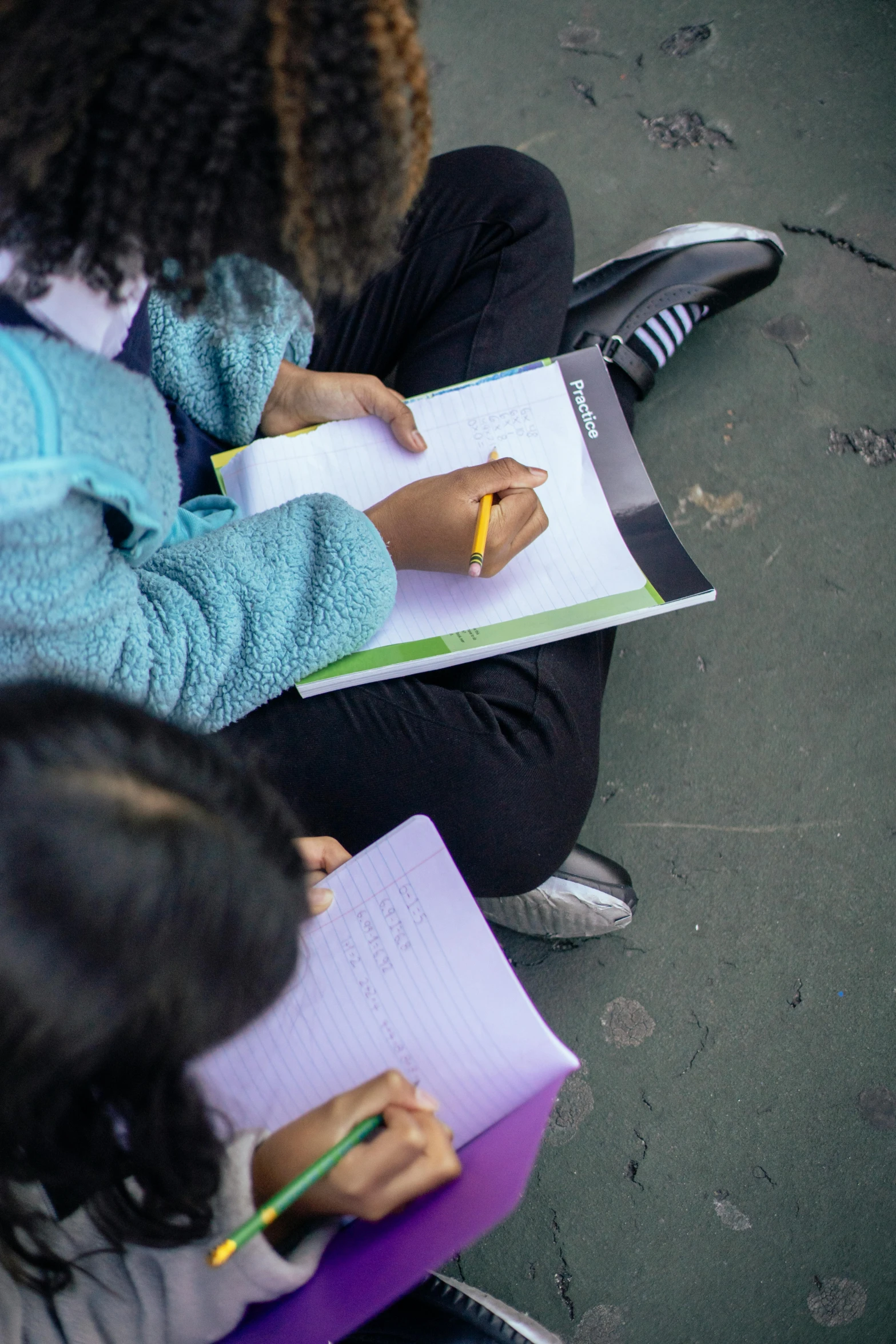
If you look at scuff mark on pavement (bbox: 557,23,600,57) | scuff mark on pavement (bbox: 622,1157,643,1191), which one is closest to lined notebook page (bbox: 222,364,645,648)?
scuff mark on pavement (bbox: 622,1157,643,1191)

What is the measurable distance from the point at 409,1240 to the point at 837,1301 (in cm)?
56

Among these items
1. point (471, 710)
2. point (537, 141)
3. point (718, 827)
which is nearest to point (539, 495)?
point (471, 710)

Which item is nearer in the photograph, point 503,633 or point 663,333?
point 503,633

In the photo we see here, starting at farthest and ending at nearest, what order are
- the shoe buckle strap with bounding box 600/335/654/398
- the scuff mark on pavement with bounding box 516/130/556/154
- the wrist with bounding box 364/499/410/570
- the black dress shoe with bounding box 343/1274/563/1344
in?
the scuff mark on pavement with bounding box 516/130/556/154
the shoe buckle strap with bounding box 600/335/654/398
the wrist with bounding box 364/499/410/570
the black dress shoe with bounding box 343/1274/563/1344

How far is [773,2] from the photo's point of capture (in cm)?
135

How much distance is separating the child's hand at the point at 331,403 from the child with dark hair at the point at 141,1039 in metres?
0.44

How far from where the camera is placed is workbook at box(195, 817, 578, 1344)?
0.57 meters

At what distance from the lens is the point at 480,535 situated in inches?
30.2

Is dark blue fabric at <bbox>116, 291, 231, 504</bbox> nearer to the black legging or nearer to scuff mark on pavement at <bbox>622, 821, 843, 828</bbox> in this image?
the black legging

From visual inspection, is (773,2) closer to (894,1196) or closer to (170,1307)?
(894,1196)

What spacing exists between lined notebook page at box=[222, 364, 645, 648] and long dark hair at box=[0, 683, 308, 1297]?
381 millimetres

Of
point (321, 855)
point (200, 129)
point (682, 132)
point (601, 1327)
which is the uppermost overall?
point (200, 129)

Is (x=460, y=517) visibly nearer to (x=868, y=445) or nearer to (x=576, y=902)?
(x=576, y=902)

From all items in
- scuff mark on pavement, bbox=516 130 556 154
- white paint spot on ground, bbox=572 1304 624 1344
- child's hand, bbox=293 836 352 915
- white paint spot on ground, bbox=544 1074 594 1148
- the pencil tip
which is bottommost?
white paint spot on ground, bbox=572 1304 624 1344
